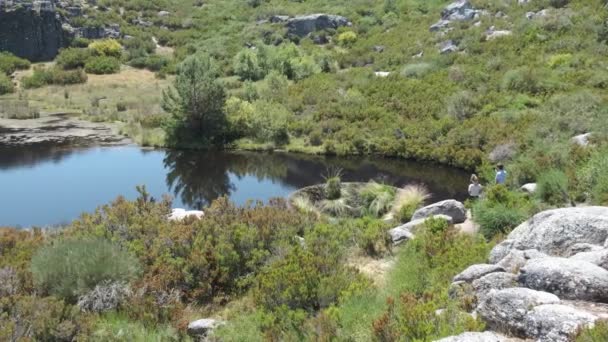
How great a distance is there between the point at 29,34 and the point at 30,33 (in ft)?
0.46

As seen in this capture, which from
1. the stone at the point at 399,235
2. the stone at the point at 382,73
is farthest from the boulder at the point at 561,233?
the stone at the point at 382,73

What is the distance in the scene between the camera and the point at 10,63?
51344 mm

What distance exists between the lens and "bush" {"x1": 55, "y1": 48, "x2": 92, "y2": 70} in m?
52.5

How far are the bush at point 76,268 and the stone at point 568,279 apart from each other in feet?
21.9

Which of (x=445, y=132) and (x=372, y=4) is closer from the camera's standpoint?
(x=445, y=132)

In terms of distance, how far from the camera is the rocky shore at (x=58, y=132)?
32375 millimetres

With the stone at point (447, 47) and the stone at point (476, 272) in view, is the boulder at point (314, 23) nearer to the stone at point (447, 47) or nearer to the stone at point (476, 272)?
the stone at point (447, 47)

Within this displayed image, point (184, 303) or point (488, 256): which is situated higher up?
point (488, 256)

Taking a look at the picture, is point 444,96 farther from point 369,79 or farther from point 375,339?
point 375,339

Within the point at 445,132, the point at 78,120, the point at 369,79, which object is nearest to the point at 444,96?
the point at 445,132

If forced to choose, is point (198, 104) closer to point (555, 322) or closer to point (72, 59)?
point (72, 59)

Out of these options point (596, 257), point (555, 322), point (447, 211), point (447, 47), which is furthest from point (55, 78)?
point (555, 322)

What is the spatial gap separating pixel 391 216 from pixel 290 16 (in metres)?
49.2

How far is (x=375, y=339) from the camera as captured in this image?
22.9ft
